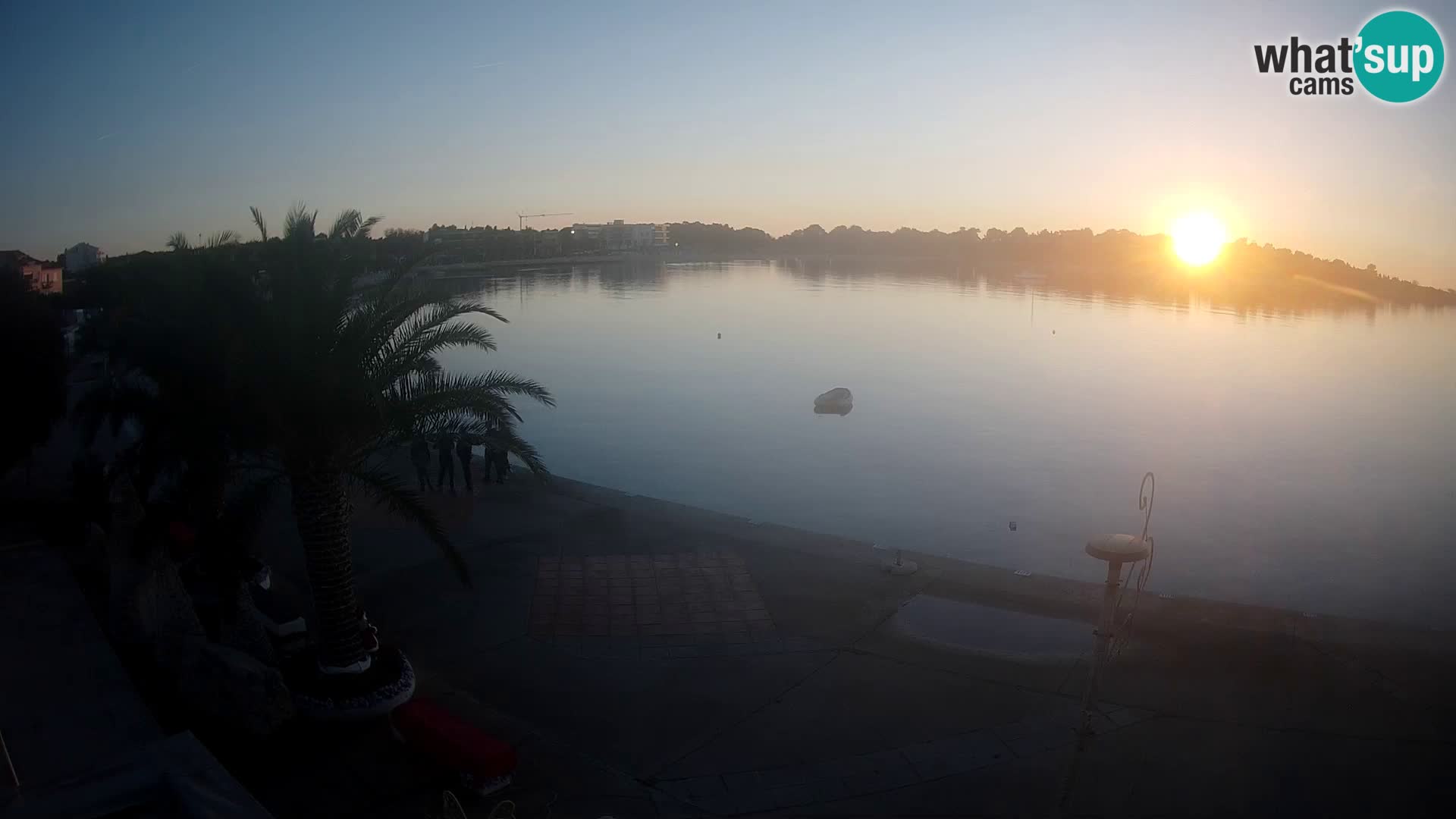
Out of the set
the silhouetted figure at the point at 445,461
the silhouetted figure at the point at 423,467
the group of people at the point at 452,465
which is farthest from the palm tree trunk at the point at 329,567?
the silhouetted figure at the point at 445,461

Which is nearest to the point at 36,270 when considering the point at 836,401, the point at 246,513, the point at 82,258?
the point at 82,258

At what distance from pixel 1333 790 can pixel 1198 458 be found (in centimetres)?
2455

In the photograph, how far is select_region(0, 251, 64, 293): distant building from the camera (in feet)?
43.2

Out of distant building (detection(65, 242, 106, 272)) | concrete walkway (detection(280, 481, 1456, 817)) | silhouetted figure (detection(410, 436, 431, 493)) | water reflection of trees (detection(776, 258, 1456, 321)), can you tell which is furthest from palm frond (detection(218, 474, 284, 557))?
water reflection of trees (detection(776, 258, 1456, 321))

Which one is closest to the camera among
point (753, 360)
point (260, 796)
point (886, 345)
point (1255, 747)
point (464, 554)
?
point (260, 796)

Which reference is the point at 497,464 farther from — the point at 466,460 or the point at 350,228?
the point at 350,228

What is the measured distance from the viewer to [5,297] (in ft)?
36.6

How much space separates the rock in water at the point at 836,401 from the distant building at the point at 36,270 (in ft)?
75.6

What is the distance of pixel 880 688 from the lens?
8281 millimetres

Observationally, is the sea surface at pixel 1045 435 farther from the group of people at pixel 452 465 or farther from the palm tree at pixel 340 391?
the palm tree at pixel 340 391

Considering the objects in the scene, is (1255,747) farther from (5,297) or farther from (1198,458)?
(1198,458)

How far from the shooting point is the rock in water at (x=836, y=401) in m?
34.0

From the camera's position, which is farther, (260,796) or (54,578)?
(54,578)

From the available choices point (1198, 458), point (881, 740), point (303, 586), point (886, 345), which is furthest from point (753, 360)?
point (881, 740)
